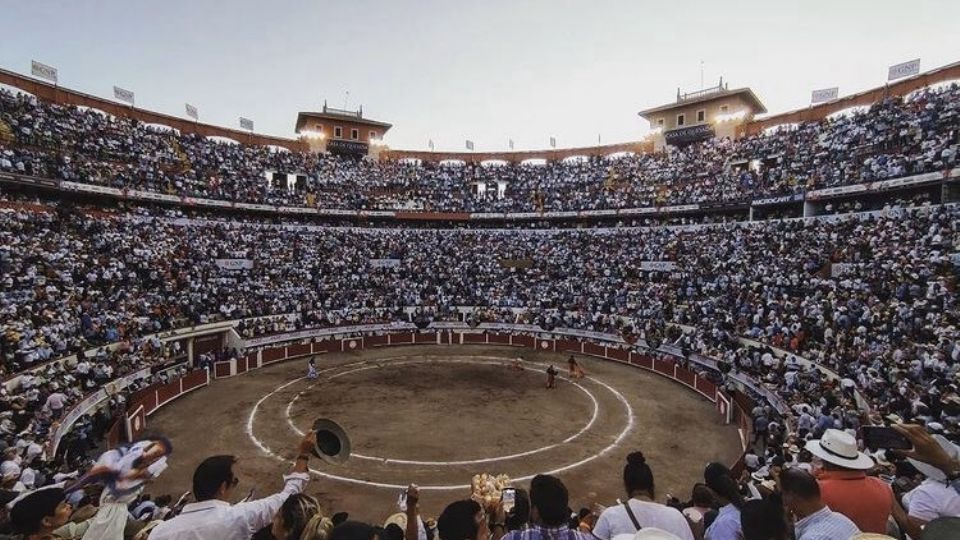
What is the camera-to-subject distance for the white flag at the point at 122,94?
4497 centimetres

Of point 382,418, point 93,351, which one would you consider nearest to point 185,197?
point 93,351

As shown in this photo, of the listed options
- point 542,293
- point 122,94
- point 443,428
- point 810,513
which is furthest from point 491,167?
point 810,513

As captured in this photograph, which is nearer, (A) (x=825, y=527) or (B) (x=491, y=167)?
(A) (x=825, y=527)

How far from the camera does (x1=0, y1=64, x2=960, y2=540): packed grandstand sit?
10.2 meters

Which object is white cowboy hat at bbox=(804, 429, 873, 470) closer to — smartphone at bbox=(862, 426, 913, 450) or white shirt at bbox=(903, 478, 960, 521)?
smartphone at bbox=(862, 426, 913, 450)

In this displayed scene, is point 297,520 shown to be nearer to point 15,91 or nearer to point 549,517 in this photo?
point 549,517

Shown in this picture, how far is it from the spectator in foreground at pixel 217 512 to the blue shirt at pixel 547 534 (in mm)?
1601

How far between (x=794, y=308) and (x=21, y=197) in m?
41.9

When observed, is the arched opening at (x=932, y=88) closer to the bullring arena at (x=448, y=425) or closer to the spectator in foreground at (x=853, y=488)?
the bullring arena at (x=448, y=425)

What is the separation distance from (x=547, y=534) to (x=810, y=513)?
73.0 inches

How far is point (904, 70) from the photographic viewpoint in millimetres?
37250

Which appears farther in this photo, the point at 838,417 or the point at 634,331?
the point at 634,331

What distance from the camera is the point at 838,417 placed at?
12.7m

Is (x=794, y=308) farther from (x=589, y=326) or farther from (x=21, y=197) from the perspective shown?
(x=21, y=197)
